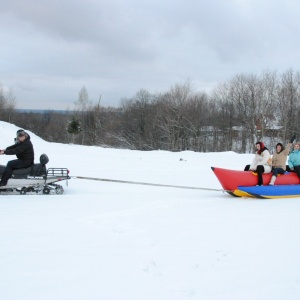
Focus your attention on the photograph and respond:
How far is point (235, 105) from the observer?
1709 inches

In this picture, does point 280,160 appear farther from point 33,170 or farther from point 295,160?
point 33,170

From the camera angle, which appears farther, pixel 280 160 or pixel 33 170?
Result: pixel 280 160

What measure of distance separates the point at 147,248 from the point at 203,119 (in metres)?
41.4

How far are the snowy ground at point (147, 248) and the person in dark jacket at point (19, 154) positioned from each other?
0.52 metres

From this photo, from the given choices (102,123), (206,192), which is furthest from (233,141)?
(206,192)

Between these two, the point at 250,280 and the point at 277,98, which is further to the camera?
the point at 277,98

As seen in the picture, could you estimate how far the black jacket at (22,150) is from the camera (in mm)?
7863

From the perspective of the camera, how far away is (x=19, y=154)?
791 centimetres

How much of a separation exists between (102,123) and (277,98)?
93.1ft

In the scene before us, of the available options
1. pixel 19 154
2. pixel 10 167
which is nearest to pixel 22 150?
pixel 19 154

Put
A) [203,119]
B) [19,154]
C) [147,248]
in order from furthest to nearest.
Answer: [203,119], [19,154], [147,248]

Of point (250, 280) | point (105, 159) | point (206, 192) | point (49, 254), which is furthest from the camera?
point (105, 159)

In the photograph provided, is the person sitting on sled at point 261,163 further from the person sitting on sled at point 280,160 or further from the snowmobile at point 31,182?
the snowmobile at point 31,182

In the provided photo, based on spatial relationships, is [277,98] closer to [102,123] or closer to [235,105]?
[235,105]
